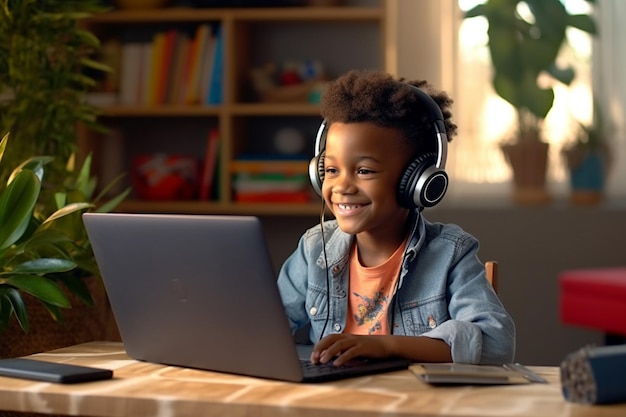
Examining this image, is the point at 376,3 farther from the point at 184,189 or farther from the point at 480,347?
the point at 480,347

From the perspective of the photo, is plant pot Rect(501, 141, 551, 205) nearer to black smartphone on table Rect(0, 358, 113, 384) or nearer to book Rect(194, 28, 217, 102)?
book Rect(194, 28, 217, 102)

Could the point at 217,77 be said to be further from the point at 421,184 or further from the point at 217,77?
the point at 421,184

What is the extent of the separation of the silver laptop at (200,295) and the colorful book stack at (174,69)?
261 cm

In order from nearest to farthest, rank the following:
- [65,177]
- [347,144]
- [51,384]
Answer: [51,384] < [347,144] < [65,177]

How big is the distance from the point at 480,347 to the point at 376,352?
155 mm

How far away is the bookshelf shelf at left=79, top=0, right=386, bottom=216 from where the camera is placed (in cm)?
395

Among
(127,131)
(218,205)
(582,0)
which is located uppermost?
(582,0)

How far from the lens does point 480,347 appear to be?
1438 millimetres

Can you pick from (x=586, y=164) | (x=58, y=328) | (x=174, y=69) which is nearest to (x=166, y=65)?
(x=174, y=69)

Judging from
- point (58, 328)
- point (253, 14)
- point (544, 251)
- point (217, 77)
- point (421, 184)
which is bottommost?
point (544, 251)

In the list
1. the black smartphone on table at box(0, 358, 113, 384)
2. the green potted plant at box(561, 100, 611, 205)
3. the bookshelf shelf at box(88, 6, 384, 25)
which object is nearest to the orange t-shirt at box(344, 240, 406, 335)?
the black smartphone on table at box(0, 358, 113, 384)

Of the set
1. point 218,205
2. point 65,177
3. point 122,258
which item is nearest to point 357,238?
point 122,258

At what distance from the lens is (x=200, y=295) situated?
1.33 metres

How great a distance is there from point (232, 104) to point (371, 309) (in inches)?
94.8
